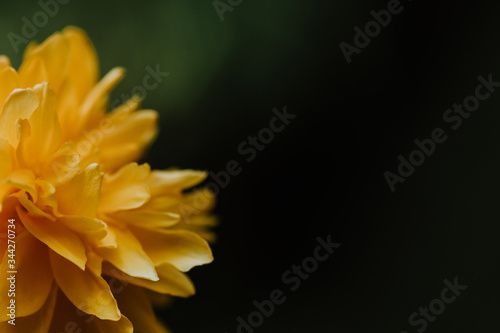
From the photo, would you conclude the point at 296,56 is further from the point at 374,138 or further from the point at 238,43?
the point at 374,138

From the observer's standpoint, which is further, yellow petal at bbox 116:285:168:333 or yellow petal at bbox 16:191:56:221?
yellow petal at bbox 116:285:168:333

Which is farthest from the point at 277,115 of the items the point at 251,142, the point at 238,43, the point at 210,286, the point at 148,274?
the point at 148,274

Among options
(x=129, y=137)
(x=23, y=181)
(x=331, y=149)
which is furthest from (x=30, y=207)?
(x=331, y=149)

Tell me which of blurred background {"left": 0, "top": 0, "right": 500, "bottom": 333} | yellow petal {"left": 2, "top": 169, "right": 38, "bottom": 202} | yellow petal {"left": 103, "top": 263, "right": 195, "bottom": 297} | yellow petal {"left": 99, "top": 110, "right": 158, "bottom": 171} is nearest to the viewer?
yellow petal {"left": 2, "top": 169, "right": 38, "bottom": 202}

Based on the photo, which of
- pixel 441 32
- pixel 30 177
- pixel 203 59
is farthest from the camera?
pixel 441 32

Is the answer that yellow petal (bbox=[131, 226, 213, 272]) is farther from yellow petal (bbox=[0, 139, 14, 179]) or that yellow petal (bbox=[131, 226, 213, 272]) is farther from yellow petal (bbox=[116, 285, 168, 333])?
yellow petal (bbox=[0, 139, 14, 179])

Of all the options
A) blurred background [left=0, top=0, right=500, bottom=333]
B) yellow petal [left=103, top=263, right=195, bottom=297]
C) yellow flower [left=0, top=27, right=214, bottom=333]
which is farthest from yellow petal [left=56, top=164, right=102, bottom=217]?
blurred background [left=0, top=0, right=500, bottom=333]
